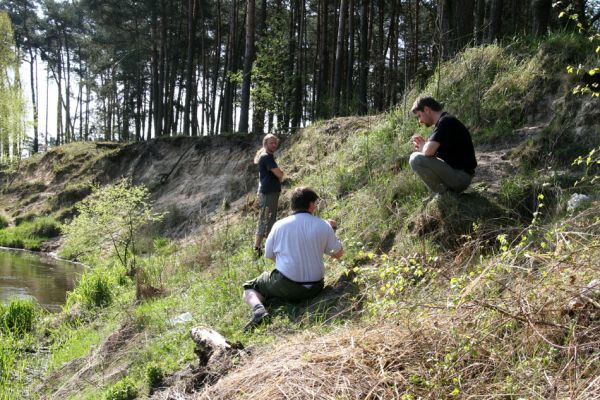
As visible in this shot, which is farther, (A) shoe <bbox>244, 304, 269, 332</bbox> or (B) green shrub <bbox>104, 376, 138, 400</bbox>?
(A) shoe <bbox>244, 304, 269, 332</bbox>

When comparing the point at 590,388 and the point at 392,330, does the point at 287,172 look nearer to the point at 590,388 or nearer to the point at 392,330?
the point at 392,330

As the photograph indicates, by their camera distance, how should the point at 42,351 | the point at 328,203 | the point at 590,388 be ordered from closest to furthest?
the point at 590,388, the point at 42,351, the point at 328,203

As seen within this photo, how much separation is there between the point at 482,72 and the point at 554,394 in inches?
315

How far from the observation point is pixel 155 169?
2117cm

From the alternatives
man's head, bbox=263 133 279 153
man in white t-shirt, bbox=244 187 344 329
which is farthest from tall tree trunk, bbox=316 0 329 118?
man in white t-shirt, bbox=244 187 344 329

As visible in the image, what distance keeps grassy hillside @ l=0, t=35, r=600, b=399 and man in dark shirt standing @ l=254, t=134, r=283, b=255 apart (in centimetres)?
62

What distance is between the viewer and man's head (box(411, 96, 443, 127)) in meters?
6.33

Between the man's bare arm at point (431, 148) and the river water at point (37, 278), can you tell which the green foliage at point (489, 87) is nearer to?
the man's bare arm at point (431, 148)

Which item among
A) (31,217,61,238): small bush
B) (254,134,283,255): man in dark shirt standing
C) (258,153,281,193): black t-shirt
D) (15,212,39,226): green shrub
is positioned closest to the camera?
(254,134,283,255): man in dark shirt standing

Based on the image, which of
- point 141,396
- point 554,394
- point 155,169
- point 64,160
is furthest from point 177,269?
point 64,160

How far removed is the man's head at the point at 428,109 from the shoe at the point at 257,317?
292 cm

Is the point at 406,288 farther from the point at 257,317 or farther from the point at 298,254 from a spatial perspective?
the point at 257,317

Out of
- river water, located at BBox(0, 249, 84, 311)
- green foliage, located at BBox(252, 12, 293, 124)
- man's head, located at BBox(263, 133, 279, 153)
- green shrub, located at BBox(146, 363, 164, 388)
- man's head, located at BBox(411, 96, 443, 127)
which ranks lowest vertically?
river water, located at BBox(0, 249, 84, 311)

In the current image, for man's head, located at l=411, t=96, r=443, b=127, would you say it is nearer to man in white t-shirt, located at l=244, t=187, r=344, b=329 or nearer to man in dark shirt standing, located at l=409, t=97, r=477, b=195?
man in dark shirt standing, located at l=409, t=97, r=477, b=195
